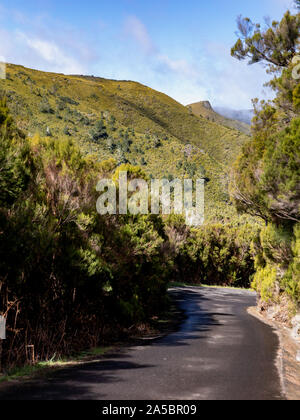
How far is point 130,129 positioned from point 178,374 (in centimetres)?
8011

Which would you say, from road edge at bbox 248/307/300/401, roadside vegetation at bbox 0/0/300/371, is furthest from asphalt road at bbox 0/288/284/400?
roadside vegetation at bbox 0/0/300/371

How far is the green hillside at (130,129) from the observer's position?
70312 mm

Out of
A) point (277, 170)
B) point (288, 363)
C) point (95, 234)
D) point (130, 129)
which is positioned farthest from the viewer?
point (130, 129)

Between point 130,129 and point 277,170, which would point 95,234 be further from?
point 130,129

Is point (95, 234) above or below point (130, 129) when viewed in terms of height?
below

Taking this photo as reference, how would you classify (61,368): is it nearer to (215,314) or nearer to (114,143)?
(215,314)

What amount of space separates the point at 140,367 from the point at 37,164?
21.1 feet

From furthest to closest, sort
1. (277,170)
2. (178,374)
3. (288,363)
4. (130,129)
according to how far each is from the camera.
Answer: (130,129)
(277,170)
(288,363)
(178,374)

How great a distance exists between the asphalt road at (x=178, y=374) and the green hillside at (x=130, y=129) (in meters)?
38.7

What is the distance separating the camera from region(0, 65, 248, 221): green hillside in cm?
7031

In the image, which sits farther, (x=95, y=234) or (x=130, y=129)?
(x=130, y=129)

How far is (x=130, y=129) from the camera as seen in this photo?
86500 millimetres

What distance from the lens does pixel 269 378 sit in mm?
9086

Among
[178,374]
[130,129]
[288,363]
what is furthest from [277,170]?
[130,129]
